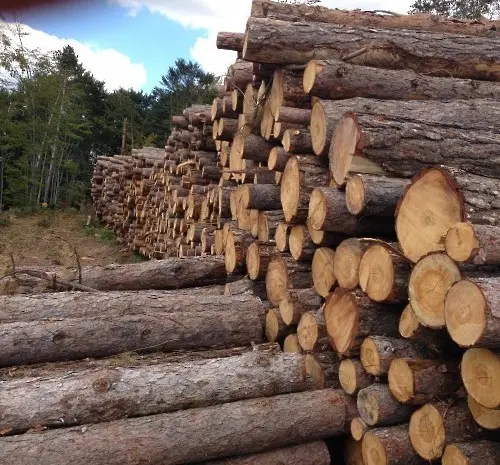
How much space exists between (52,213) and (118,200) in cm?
716

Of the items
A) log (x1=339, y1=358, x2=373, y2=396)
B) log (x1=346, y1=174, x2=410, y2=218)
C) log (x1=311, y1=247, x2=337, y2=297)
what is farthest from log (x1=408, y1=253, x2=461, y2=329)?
log (x1=311, y1=247, x2=337, y2=297)

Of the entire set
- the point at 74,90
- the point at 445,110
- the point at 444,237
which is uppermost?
the point at 74,90

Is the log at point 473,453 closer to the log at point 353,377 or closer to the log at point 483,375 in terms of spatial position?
the log at point 483,375

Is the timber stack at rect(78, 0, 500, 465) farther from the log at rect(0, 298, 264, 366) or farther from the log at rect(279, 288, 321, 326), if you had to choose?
the log at rect(0, 298, 264, 366)

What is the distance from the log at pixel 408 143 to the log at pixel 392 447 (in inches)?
61.8

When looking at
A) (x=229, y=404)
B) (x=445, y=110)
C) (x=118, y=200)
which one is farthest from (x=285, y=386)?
(x=118, y=200)

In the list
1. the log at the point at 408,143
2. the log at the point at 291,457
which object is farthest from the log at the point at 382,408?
the log at the point at 408,143

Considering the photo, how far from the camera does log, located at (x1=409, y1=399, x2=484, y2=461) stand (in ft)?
8.96

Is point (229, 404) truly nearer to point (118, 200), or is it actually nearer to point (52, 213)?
point (118, 200)

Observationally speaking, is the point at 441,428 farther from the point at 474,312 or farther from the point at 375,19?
the point at 375,19

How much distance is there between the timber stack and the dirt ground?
6.78 meters

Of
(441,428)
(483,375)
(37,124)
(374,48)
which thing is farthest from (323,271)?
(37,124)

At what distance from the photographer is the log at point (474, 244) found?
240 cm

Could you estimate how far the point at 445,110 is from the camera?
3934mm
